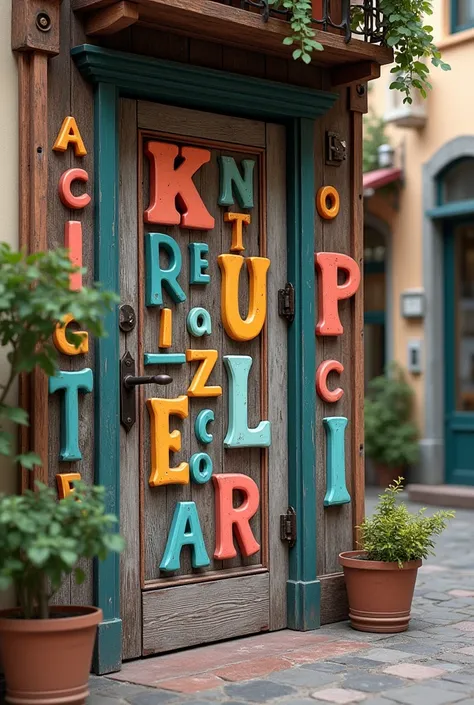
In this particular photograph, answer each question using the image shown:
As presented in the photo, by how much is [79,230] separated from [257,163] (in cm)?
127

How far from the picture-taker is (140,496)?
4848 mm

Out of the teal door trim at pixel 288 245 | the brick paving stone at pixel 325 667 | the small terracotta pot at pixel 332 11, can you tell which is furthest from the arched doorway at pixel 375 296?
the brick paving stone at pixel 325 667

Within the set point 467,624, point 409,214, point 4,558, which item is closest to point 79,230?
point 4,558

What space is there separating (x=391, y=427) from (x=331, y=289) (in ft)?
19.7

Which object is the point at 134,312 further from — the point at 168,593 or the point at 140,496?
the point at 168,593

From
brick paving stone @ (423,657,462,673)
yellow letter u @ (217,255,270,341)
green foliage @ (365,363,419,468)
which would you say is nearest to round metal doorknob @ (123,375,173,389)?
yellow letter u @ (217,255,270,341)

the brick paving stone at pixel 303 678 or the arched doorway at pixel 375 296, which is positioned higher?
the arched doorway at pixel 375 296

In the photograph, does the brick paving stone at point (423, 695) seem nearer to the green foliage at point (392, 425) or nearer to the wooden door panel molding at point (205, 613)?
the wooden door panel molding at point (205, 613)

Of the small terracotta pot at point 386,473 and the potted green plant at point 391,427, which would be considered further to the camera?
the small terracotta pot at point 386,473

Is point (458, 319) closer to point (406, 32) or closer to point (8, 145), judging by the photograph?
point (406, 32)

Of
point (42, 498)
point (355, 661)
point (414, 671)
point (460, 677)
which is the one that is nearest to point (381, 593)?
point (355, 661)

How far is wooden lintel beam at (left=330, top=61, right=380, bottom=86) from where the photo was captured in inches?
217

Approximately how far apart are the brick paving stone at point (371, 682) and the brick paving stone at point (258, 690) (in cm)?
26

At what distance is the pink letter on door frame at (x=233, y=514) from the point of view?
516 cm
